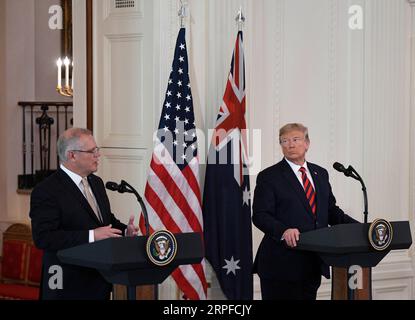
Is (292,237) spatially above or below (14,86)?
below

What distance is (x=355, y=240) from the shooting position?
13.5ft

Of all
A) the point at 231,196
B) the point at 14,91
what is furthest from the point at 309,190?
the point at 14,91

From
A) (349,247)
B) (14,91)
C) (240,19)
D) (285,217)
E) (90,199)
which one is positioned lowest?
(349,247)

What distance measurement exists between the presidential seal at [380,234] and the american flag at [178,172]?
1700mm

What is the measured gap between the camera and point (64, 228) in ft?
12.8

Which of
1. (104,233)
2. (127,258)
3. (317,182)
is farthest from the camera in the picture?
(317,182)

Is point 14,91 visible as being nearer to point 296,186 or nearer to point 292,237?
point 296,186

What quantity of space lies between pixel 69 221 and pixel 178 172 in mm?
1727

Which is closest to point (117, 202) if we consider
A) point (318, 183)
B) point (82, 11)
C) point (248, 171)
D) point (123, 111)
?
point (123, 111)

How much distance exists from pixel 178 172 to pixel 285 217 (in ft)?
4.01

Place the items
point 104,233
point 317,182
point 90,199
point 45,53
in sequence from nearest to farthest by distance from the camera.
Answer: point 104,233 < point 90,199 < point 317,182 < point 45,53

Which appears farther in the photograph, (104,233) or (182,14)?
(182,14)

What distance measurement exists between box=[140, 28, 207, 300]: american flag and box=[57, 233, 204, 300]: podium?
5.76ft

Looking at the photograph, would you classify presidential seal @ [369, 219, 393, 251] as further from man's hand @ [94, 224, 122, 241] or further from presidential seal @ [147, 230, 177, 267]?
man's hand @ [94, 224, 122, 241]
